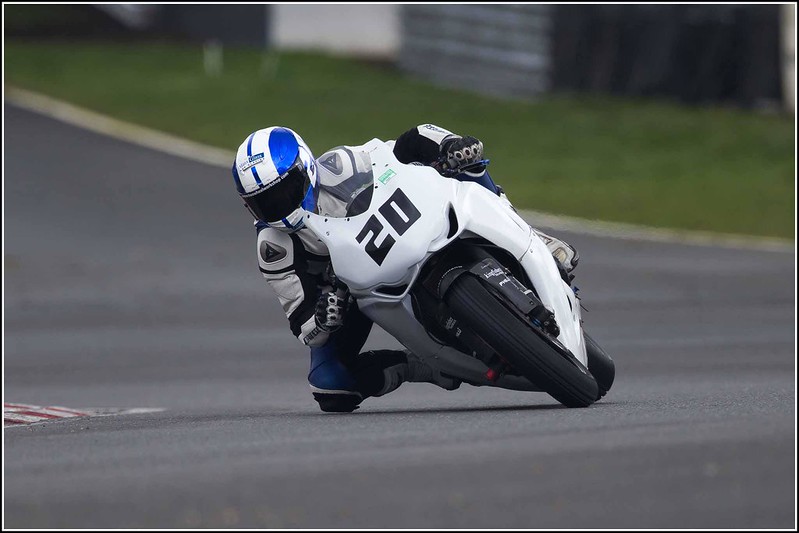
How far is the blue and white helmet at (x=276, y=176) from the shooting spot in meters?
6.91

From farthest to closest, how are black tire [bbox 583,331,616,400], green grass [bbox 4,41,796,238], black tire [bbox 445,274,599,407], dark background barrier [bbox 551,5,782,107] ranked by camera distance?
dark background barrier [bbox 551,5,782,107], green grass [bbox 4,41,796,238], black tire [bbox 583,331,616,400], black tire [bbox 445,274,599,407]

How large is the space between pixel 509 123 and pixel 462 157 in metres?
20.3

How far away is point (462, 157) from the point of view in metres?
7.34

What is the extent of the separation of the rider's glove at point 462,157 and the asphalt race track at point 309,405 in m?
1.16

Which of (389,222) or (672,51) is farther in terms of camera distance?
A: (672,51)

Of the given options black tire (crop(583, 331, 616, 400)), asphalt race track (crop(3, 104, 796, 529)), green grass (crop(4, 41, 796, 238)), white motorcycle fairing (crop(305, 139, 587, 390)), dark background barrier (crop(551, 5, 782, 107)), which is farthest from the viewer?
dark background barrier (crop(551, 5, 782, 107))

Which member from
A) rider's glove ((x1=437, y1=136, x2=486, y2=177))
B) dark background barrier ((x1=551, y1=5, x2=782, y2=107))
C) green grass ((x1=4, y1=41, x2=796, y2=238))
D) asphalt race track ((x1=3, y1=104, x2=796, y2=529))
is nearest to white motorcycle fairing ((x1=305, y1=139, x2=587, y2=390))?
rider's glove ((x1=437, y1=136, x2=486, y2=177))

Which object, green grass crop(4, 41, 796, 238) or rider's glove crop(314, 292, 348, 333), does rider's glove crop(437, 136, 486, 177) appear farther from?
green grass crop(4, 41, 796, 238)

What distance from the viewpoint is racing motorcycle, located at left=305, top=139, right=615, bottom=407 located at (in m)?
6.62

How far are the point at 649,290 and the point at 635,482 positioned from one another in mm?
11511

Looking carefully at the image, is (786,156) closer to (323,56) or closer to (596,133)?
(596,133)

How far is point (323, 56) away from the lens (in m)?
34.1

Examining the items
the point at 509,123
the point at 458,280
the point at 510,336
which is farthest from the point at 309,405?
the point at 509,123

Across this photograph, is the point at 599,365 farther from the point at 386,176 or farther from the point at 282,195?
the point at 282,195
